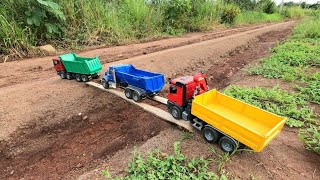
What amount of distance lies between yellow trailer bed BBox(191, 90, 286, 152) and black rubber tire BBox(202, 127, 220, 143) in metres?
0.08

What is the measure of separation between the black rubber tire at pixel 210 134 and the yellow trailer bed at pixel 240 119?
80mm

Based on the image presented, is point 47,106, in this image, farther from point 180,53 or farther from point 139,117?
point 180,53

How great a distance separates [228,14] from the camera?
1650 cm

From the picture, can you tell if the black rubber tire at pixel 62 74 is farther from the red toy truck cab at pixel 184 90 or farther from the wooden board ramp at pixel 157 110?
the red toy truck cab at pixel 184 90

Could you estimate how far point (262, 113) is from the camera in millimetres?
3096

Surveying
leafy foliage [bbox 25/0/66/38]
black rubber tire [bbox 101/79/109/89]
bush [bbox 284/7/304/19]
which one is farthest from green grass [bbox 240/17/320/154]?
bush [bbox 284/7/304/19]

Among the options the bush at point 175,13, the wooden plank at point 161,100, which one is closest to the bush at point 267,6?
the bush at point 175,13

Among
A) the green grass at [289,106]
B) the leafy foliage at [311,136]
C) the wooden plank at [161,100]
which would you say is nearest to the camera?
the leafy foliage at [311,136]

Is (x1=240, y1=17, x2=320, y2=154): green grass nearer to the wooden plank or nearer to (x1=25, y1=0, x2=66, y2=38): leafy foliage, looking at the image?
the wooden plank

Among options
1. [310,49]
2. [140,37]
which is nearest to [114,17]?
[140,37]

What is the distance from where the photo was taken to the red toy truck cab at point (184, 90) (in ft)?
11.6

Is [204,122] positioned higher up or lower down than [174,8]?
lower down

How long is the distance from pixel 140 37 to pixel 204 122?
800 centimetres

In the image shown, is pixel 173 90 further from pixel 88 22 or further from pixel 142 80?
pixel 88 22
